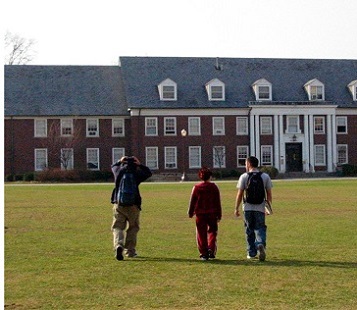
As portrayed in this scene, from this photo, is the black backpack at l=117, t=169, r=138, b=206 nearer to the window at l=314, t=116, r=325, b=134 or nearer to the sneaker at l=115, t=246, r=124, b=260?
the sneaker at l=115, t=246, r=124, b=260

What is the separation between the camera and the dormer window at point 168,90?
60.8m

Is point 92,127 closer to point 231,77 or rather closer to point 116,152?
point 116,152

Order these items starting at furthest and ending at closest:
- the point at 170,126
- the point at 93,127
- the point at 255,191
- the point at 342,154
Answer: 1. the point at 342,154
2. the point at 170,126
3. the point at 93,127
4. the point at 255,191

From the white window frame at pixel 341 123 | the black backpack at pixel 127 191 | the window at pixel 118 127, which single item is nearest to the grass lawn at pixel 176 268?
the black backpack at pixel 127 191

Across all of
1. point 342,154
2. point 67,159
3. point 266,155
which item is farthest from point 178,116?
point 342,154

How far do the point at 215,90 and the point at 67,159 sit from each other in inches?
517

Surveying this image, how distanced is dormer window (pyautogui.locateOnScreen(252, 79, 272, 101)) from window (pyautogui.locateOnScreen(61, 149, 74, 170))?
15.7m

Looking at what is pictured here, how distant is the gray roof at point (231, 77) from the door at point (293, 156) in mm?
3707

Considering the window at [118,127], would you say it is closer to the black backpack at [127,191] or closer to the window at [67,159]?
the window at [67,159]

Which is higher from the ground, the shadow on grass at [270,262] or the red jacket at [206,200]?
the red jacket at [206,200]

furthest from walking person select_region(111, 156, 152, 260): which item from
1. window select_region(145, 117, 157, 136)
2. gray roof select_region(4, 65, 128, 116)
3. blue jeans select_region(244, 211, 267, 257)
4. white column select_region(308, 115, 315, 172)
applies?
white column select_region(308, 115, 315, 172)

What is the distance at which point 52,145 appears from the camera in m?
58.8

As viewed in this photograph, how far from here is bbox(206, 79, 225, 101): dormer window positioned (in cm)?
6141

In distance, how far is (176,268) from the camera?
36.1 feet
